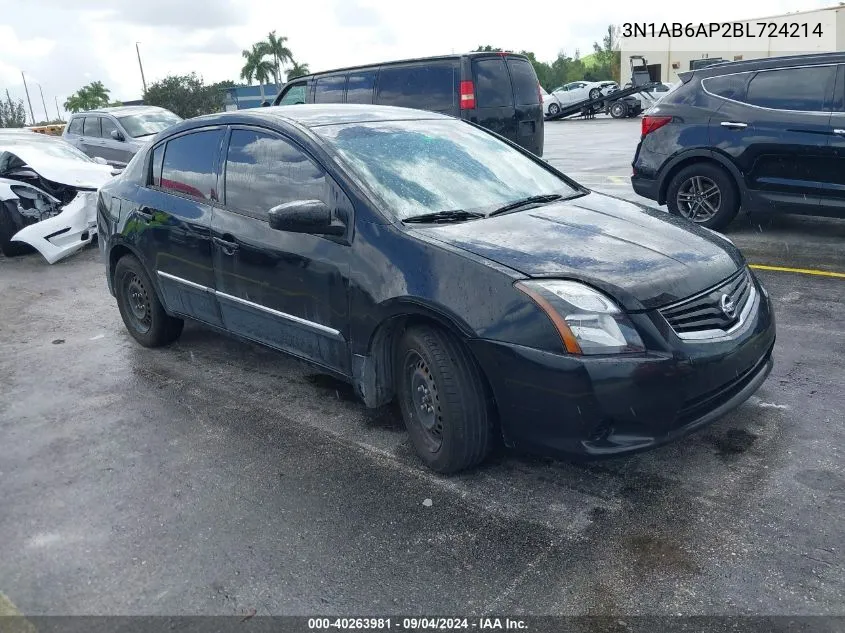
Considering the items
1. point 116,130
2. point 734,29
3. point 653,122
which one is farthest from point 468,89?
point 734,29

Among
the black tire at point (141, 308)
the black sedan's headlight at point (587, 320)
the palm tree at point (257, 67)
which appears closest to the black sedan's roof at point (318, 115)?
the black tire at point (141, 308)

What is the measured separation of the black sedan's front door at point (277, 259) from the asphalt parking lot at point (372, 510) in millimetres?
504

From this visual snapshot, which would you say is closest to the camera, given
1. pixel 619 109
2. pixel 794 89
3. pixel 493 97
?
pixel 794 89

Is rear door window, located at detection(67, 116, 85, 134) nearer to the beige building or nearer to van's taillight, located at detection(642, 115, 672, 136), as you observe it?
van's taillight, located at detection(642, 115, 672, 136)

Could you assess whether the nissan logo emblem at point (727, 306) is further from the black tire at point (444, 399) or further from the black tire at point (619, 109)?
the black tire at point (619, 109)

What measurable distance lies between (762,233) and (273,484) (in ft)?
21.0

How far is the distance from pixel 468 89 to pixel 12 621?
9064 mm

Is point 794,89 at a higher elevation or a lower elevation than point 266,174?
higher

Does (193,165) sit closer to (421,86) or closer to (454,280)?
(454,280)

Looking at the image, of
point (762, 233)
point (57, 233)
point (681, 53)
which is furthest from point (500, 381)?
point (681, 53)

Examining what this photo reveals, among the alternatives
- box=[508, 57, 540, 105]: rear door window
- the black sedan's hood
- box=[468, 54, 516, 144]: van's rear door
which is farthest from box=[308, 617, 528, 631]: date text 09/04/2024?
box=[508, 57, 540, 105]: rear door window

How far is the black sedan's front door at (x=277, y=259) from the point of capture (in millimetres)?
3908

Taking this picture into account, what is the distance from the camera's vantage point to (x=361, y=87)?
38.3 ft

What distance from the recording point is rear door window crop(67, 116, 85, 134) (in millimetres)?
16578
